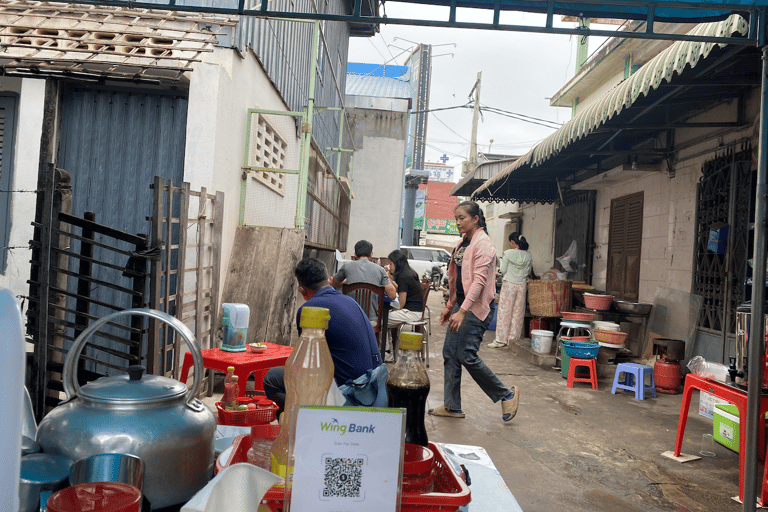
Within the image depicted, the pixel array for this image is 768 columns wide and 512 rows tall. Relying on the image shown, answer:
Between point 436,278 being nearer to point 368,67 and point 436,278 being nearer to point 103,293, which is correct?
point 368,67

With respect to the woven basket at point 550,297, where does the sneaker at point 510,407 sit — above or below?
below

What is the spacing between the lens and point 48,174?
316 centimetres

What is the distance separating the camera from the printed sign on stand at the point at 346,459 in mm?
1106

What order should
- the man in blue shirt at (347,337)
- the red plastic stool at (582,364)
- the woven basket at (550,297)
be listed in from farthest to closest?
the woven basket at (550,297), the red plastic stool at (582,364), the man in blue shirt at (347,337)

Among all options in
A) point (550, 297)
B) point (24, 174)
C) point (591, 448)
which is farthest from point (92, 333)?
point (550, 297)

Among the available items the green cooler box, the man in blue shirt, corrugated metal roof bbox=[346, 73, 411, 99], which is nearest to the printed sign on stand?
the man in blue shirt

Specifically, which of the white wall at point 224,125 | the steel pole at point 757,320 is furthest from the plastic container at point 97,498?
the white wall at point 224,125

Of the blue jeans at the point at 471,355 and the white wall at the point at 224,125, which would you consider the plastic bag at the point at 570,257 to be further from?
the blue jeans at the point at 471,355

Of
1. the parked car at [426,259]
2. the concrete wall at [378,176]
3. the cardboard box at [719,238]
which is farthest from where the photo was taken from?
the parked car at [426,259]

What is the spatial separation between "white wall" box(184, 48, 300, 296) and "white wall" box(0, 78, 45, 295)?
165 cm

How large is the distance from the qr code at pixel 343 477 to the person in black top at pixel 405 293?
6254mm

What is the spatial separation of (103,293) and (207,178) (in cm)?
149

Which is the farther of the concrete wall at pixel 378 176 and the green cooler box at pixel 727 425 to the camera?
the concrete wall at pixel 378 176

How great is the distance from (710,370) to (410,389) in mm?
3362
